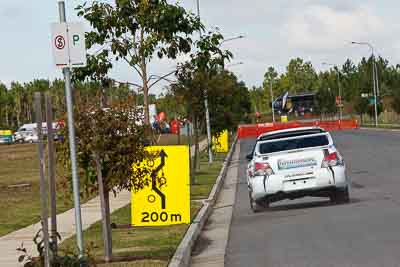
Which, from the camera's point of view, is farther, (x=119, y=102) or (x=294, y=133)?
(x=294, y=133)

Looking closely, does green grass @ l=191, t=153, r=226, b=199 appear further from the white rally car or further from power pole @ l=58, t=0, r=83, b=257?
power pole @ l=58, t=0, r=83, b=257

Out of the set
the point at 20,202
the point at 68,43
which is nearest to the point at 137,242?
the point at 68,43

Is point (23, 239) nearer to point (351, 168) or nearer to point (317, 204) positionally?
point (317, 204)

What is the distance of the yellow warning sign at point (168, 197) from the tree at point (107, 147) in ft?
11.8

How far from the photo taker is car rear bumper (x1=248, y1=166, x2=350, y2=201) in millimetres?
21391

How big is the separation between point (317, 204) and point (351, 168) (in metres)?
14.2

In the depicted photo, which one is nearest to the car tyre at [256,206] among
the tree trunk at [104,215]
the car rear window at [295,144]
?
the car rear window at [295,144]

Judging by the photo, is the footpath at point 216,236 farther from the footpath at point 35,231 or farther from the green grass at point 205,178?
the footpath at point 35,231

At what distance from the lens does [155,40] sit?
1927cm

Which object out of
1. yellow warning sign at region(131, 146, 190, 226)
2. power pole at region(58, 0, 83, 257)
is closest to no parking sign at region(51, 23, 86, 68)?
power pole at region(58, 0, 83, 257)

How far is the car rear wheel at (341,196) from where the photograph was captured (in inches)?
865

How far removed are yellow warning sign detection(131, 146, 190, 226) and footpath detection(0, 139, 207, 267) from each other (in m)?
1.42

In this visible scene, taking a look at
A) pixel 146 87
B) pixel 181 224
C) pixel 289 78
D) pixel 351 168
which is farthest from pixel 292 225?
pixel 289 78

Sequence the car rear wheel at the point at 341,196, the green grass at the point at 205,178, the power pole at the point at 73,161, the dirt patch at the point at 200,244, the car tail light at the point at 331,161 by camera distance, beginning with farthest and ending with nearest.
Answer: the green grass at the point at 205,178 < the car rear wheel at the point at 341,196 < the car tail light at the point at 331,161 < the dirt patch at the point at 200,244 < the power pole at the point at 73,161
